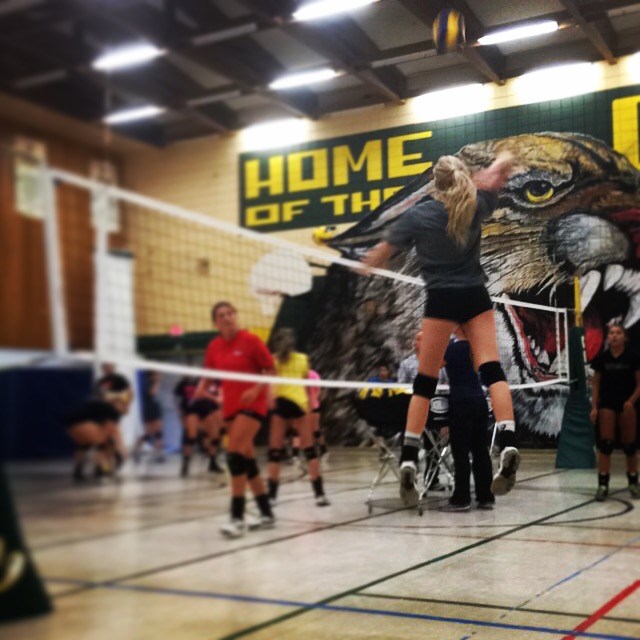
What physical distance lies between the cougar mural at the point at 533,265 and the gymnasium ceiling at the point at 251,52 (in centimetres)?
23

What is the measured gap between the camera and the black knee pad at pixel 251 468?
6.79ft

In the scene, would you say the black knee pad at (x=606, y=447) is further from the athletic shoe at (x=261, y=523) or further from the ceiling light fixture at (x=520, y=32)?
the ceiling light fixture at (x=520, y=32)

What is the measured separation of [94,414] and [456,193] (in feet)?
3.56

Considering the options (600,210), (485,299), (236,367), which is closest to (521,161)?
(600,210)

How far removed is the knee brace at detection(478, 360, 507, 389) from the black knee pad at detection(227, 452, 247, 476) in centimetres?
62

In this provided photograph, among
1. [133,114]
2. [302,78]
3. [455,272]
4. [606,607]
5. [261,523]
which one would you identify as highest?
[302,78]

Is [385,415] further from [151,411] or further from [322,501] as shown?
[151,411]

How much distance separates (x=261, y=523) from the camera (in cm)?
222

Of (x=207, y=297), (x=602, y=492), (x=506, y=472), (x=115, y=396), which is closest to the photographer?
(x=115, y=396)

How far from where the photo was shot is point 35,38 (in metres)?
1.34

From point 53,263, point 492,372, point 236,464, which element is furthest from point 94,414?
point 492,372

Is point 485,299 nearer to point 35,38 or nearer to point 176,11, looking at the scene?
point 176,11

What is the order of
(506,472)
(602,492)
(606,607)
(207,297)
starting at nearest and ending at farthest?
Answer: (207,297) < (506,472) < (602,492) < (606,607)

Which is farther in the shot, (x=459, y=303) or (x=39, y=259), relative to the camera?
(x=459, y=303)
